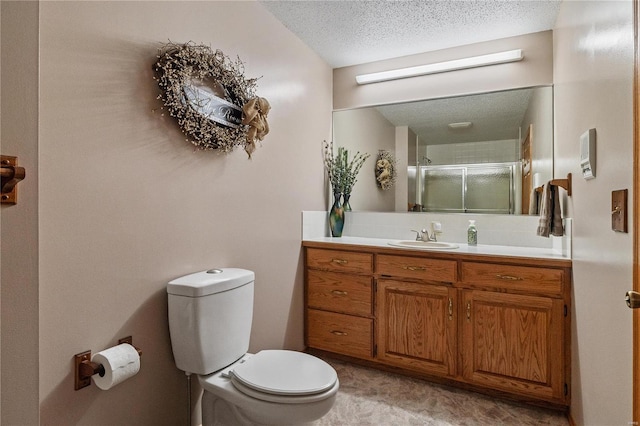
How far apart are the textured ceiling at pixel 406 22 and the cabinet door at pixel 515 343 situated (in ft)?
5.73

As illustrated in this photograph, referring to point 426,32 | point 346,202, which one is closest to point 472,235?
point 346,202

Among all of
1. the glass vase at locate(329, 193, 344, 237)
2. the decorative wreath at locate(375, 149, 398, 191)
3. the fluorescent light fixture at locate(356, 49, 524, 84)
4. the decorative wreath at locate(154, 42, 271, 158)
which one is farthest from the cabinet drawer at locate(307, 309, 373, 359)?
the fluorescent light fixture at locate(356, 49, 524, 84)

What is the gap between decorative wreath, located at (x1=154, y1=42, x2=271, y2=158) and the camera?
148cm

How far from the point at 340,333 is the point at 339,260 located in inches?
20.6

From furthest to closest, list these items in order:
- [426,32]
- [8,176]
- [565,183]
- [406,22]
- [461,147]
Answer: [461,147] < [426,32] < [406,22] < [565,183] < [8,176]

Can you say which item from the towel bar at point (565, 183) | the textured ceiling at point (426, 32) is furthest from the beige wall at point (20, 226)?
the towel bar at point (565, 183)

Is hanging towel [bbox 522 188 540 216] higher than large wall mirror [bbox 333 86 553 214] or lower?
lower

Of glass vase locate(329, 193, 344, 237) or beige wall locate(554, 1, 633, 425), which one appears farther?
glass vase locate(329, 193, 344, 237)

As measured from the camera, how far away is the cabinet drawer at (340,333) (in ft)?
7.86

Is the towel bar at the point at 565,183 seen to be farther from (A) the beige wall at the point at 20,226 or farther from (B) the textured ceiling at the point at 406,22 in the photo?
(A) the beige wall at the point at 20,226

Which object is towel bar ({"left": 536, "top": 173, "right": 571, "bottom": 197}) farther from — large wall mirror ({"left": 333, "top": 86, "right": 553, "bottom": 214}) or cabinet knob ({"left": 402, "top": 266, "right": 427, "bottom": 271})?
cabinet knob ({"left": 402, "top": 266, "right": 427, "bottom": 271})

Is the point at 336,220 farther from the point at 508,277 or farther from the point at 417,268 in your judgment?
the point at 508,277

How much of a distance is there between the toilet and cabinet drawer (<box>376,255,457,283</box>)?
92 cm

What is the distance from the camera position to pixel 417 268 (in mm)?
2232
